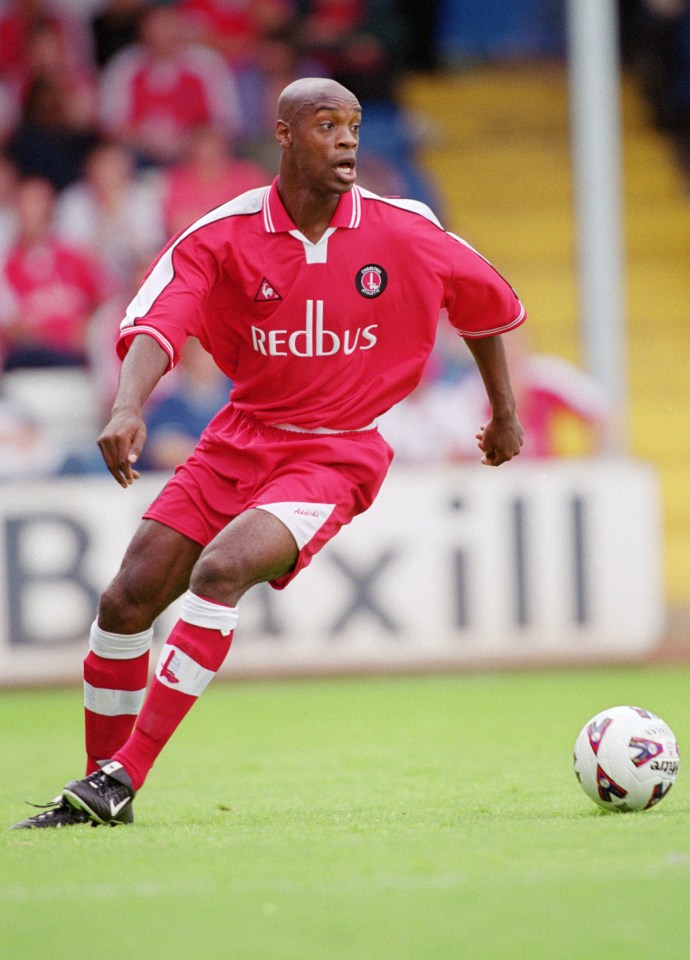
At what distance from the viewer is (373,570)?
939cm

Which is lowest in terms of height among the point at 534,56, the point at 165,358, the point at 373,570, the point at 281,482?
the point at 373,570

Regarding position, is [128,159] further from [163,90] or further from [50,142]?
[163,90]

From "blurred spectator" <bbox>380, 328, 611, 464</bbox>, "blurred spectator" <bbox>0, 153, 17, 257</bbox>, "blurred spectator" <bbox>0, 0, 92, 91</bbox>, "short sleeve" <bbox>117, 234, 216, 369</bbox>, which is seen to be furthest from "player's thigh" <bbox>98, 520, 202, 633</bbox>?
"blurred spectator" <bbox>0, 0, 92, 91</bbox>

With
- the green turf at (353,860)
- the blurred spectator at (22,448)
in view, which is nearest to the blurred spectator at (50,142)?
the blurred spectator at (22,448)

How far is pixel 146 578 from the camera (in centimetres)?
492

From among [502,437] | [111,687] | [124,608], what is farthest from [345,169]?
[111,687]

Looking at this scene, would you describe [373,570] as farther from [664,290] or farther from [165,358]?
[664,290]

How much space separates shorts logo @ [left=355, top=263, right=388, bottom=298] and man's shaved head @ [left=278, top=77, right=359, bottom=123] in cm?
48

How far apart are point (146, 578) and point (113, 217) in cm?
738

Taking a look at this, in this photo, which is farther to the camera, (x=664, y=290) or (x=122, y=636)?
(x=664, y=290)

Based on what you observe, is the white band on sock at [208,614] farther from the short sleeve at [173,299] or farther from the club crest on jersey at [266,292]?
the club crest on jersey at [266,292]

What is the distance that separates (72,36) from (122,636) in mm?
9413

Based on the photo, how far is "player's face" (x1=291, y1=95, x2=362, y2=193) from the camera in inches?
188

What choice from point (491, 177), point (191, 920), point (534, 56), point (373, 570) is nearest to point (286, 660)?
point (373, 570)
